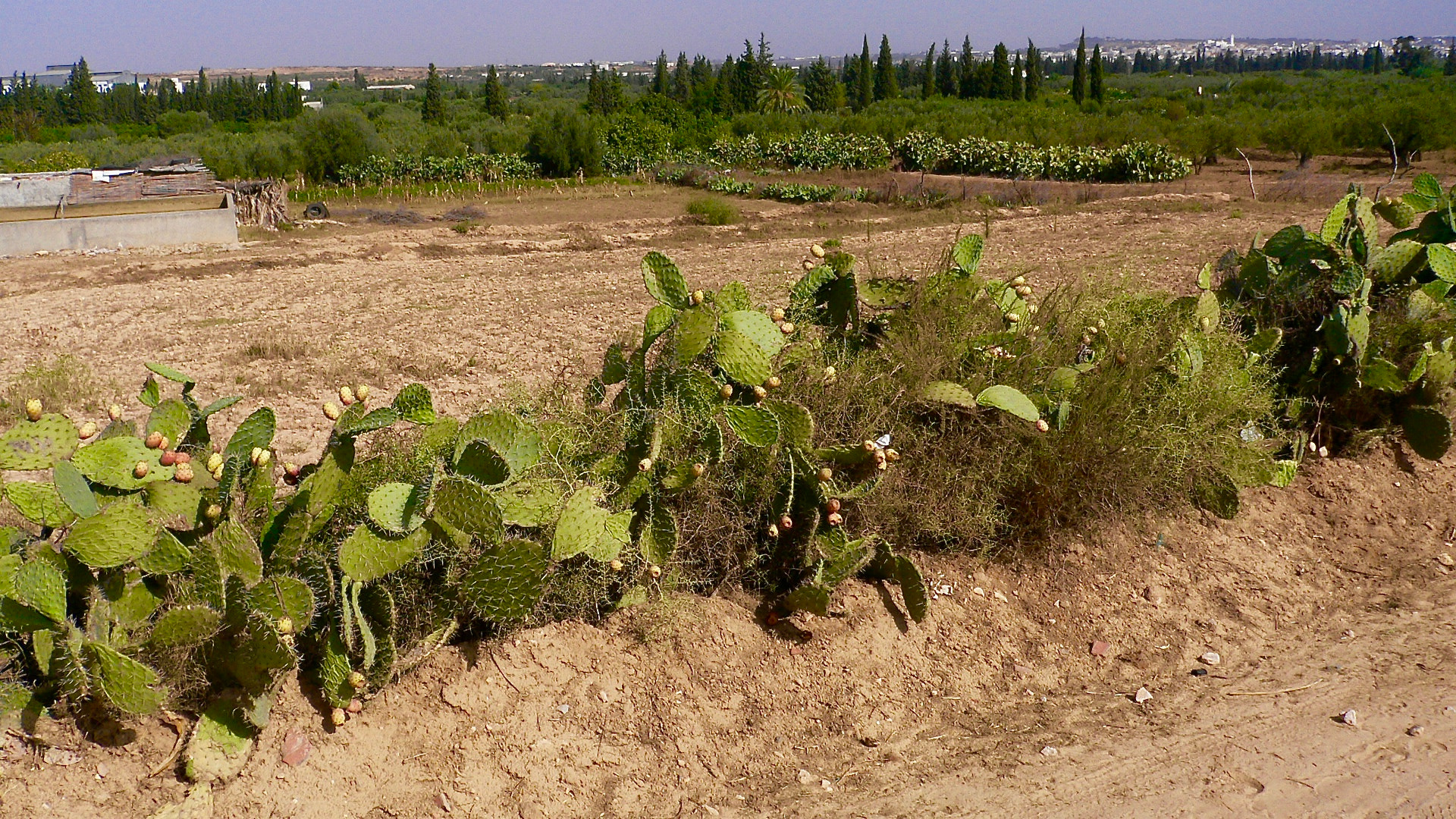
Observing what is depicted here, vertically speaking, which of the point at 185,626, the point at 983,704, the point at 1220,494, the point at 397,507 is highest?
the point at 397,507

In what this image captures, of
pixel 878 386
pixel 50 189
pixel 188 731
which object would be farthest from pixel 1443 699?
pixel 50 189

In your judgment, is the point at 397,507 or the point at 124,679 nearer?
the point at 124,679

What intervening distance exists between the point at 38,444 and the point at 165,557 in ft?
1.69

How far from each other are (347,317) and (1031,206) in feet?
42.8

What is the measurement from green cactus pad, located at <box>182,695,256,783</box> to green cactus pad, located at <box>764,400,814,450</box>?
1719 millimetres

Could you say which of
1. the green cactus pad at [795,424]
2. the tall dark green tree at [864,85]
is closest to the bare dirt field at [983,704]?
the green cactus pad at [795,424]

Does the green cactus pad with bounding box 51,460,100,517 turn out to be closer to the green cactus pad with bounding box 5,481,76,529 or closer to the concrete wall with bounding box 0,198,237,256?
the green cactus pad with bounding box 5,481,76,529

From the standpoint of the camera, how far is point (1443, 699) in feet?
10.6

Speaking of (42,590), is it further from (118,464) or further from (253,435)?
(253,435)

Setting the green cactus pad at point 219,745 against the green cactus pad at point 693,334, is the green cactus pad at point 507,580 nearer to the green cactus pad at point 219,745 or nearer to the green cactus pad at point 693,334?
the green cactus pad at point 219,745

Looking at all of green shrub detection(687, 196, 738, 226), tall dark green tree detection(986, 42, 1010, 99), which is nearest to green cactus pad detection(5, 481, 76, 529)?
green shrub detection(687, 196, 738, 226)

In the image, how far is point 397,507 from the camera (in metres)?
2.71

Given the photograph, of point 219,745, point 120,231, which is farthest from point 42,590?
point 120,231

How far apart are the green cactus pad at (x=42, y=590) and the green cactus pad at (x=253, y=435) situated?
1.76ft
